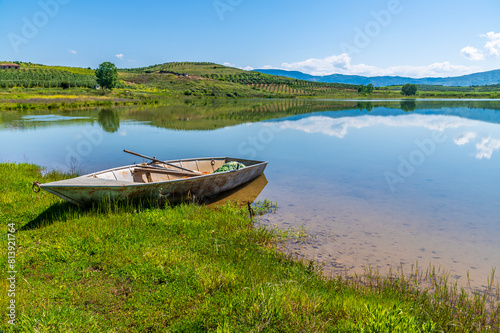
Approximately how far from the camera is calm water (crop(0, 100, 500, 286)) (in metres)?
7.80

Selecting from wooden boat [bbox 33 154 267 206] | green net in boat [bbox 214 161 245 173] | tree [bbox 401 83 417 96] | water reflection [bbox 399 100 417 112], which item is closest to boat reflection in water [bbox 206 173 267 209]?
wooden boat [bbox 33 154 267 206]

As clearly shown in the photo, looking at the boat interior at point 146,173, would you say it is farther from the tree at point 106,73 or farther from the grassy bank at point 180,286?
the tree at point 106,73

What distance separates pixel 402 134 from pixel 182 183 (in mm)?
26044

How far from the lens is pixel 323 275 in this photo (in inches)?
250

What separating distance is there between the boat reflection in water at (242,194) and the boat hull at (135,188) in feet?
1.03

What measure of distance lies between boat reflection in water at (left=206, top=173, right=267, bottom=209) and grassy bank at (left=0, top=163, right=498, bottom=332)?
3282 mm

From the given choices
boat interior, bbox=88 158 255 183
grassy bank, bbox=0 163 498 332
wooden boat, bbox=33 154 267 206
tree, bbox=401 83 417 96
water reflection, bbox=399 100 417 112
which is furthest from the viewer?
tree, bbox=401 83 417 96

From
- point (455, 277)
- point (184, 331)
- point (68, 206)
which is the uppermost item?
point (68, 206)

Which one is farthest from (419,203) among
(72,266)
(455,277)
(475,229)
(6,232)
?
(6,232)

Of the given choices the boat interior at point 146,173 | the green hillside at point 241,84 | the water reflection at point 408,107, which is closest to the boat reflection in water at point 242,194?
the boat interior at point 146,173

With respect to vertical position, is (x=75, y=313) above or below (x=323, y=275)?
above

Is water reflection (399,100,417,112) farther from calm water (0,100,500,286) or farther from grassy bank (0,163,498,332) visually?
grassy bank (0,163,498,332)

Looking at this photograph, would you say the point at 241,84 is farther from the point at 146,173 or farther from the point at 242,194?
the point at 146,173

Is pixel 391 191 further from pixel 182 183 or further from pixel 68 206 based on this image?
pixel 68 206
